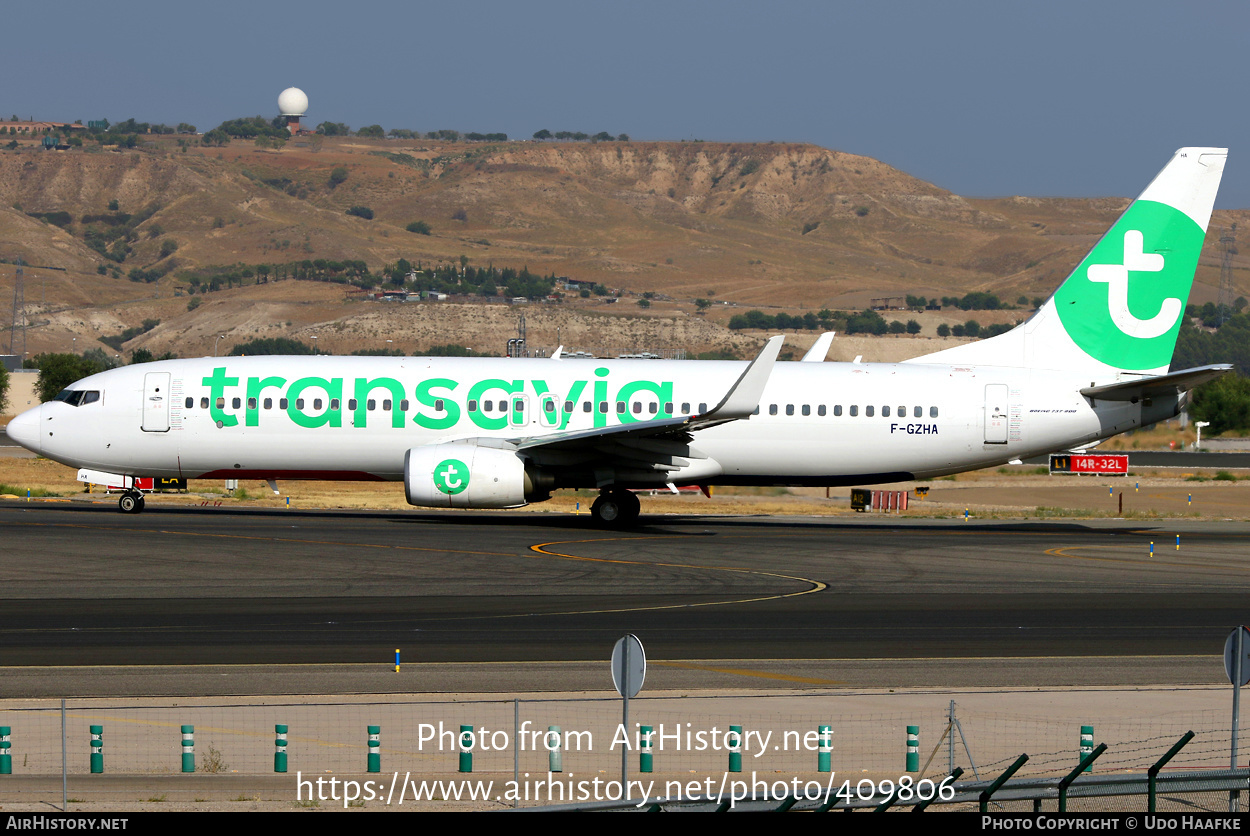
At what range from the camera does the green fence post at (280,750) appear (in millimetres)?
13848

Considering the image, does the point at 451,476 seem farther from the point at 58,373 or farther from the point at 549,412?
the point at 58,373

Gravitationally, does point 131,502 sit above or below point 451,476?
below

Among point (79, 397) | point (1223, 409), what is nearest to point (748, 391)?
point (79, 397)

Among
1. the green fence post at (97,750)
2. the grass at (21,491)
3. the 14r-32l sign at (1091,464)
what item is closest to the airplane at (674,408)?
the grass at (21,491)

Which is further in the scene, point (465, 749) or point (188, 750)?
point (465, 749)

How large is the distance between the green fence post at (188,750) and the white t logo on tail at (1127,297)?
3240 centimetres

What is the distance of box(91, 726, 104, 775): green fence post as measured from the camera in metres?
13.8

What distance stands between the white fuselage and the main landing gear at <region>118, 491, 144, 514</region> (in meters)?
0.93

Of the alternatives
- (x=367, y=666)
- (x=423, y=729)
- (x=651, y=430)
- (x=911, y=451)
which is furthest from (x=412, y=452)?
(x=423, y=729)

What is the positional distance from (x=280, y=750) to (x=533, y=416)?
976 inches

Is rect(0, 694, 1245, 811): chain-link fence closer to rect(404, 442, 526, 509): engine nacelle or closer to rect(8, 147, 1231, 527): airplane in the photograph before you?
rect(404, 442, 526, 509): engine nacelle

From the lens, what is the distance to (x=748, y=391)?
35.5 meters

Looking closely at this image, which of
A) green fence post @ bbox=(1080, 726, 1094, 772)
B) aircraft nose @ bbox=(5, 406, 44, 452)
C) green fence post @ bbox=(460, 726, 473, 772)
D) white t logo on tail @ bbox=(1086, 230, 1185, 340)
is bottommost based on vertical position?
green fence post @ bbox=(1080, 726, 1094, 772)

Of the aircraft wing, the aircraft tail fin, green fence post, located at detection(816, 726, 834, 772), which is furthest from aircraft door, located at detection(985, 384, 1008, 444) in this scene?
green fence post, located at detection(816, 726, 834, 772)
